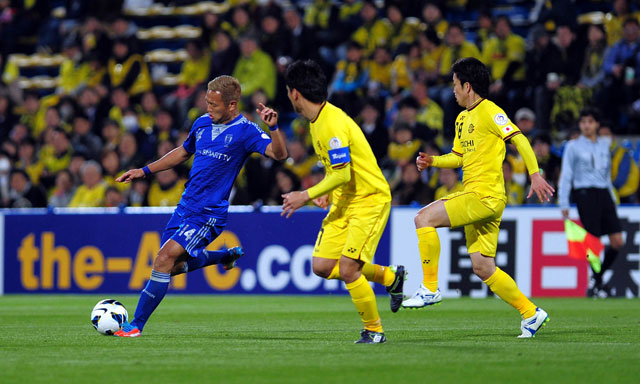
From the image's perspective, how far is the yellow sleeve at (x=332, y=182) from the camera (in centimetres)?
744

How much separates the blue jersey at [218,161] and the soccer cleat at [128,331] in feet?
3.62

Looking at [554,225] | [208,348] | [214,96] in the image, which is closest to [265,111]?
[214,96]

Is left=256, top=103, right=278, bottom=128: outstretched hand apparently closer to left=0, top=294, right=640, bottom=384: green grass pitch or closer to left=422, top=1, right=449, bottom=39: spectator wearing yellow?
left=0, top=294, right=640, bottom=384: green grass pitch

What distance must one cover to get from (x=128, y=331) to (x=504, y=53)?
10589mm

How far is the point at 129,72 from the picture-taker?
71.0 ft

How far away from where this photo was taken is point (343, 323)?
10406 mm

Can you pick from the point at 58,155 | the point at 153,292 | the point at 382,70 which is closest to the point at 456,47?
the point at 382,70

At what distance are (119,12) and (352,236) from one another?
1676 centimetres

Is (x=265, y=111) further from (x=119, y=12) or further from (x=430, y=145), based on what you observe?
(x=119, y=12)

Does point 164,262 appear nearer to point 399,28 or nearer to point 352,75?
point 352,75

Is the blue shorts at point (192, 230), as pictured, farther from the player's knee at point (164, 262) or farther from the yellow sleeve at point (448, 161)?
the yellow sleeve at point (448, 161)

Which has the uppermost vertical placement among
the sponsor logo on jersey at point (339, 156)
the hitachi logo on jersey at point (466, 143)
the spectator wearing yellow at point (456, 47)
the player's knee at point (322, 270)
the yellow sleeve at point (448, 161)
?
the spectator wearing yellow at point (456, 47)

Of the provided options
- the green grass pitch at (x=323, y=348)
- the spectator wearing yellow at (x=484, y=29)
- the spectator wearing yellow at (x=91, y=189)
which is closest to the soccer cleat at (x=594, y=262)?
the green grass pitch at (x=323, y=348)

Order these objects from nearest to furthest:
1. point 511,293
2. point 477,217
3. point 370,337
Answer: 1. point 370,337
2. point 511,293
3. point 477,217
